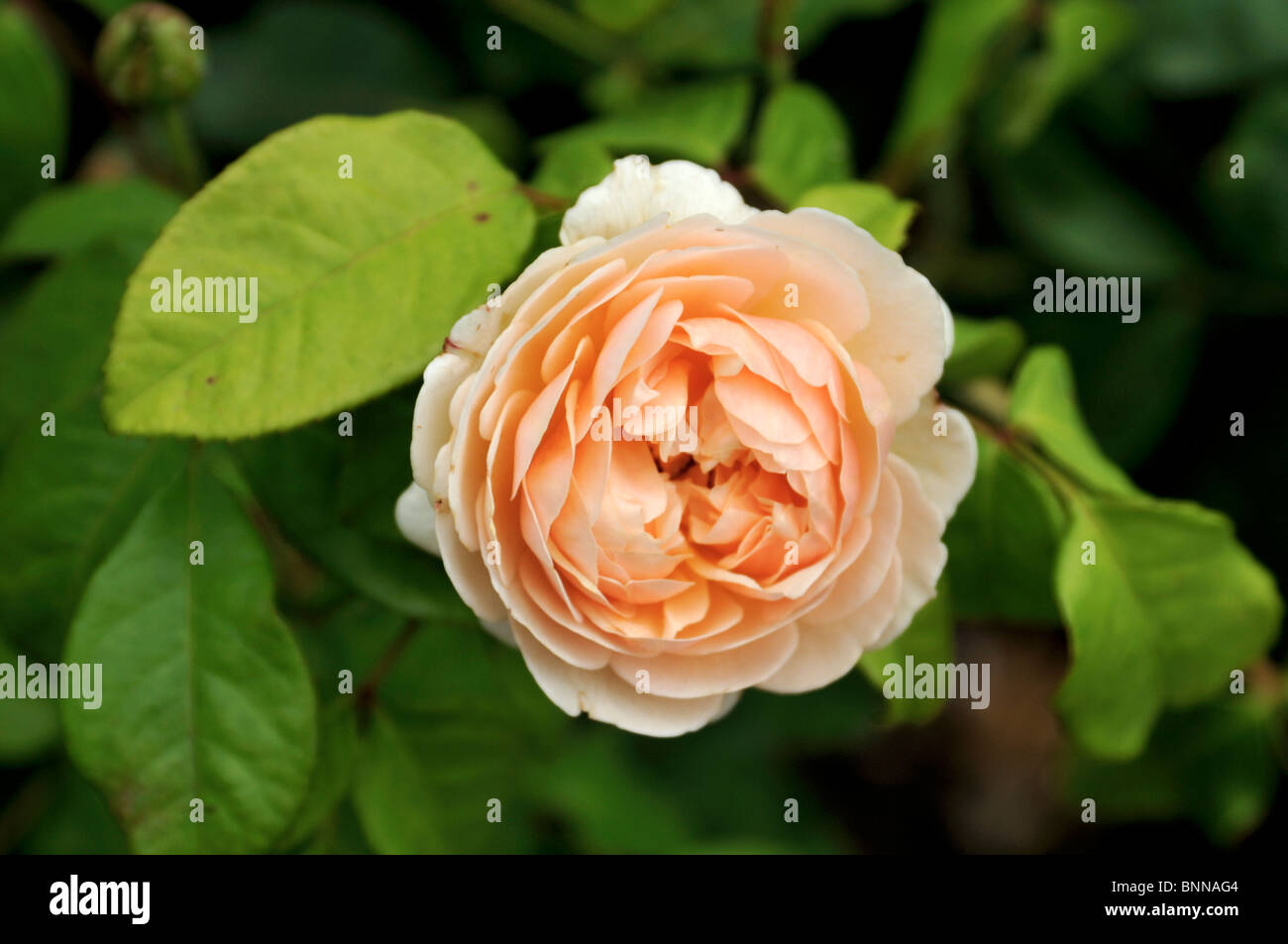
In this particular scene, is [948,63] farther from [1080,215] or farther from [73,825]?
[73,825]

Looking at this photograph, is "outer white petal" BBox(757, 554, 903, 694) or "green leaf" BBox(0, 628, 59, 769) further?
"green leaf" BBox(0, 628, 59, 769)

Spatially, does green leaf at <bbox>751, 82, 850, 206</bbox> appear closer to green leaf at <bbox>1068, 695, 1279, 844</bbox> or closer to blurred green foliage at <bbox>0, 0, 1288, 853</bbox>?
blurred green foliage at <bbox>0, 0, 1288, 853</bbox>

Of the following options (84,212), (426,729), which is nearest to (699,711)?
(426,729)

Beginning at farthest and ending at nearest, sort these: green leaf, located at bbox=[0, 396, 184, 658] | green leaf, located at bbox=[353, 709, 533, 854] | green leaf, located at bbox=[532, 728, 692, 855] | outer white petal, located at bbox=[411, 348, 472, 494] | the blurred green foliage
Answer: green leaf, located at bbox=[532, 728, 692, 855] < green leaf, located at bbox=[353, 709, 533, 854] < green leaf, located at bbox=[0, 396, 184, 658] < the blurred green foliage < outer white petal, located at bbox=[411, 348, 472, 494]

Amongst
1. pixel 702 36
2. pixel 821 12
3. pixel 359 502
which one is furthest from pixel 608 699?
pixel 821 12

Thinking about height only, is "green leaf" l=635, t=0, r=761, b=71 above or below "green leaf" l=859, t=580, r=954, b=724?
above

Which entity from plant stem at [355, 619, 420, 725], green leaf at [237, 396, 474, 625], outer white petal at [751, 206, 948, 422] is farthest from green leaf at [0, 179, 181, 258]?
outer white petal at [751, 206, 948, 422]

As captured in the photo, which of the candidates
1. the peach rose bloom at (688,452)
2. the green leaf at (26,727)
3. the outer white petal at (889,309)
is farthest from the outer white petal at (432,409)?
the green leaf at (26,727)

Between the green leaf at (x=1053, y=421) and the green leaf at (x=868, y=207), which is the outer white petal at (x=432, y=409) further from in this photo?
the green leaf at (x=1053, y=421)
